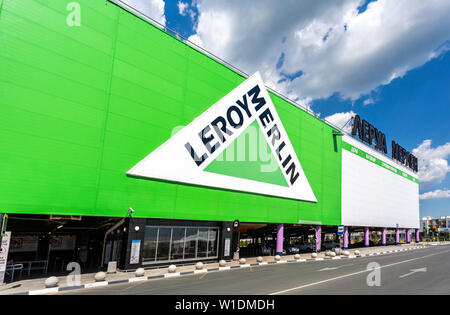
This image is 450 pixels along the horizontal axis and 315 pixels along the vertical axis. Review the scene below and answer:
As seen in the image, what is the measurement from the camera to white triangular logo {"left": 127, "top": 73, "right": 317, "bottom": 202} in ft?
68.9

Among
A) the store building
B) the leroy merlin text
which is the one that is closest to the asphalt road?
the store building

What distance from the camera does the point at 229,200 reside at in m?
25.0

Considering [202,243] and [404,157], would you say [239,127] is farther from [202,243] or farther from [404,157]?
[404,157]

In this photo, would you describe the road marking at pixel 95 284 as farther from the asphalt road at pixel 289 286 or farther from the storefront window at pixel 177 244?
the storefront window at pixel 177 244

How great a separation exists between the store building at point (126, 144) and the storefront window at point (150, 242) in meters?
0.08

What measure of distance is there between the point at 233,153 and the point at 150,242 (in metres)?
9.98

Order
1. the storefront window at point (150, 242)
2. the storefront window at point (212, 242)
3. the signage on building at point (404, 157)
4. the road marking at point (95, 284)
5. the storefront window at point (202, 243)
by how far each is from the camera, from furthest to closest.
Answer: the signage on building at point (404, 157) → the storefront window at point (212, 242) → the storefront window at point (202, 243) → the storefront window at point (150, 242) → the road marking at point (95, 284)

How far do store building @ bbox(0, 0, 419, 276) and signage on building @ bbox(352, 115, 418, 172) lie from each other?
71.4 ft

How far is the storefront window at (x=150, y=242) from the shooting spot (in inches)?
773

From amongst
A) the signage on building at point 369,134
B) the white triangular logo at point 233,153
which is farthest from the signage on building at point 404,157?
the white triangular logo at point 233,153

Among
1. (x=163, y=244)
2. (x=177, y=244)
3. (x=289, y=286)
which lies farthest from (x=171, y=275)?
(x=289, y=286)

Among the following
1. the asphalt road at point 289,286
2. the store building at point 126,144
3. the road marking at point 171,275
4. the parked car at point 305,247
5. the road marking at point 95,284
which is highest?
the store building at point 126,144
